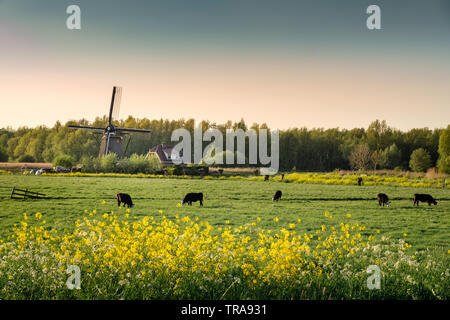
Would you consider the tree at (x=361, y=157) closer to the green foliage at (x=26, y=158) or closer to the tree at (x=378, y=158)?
the tree at (x=378, y=158)

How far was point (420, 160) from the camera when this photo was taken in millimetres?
9312

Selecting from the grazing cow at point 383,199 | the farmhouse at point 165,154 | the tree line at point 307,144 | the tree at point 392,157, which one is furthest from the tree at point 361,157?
the farmhouse at point 165,154

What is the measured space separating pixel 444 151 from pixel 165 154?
7371 mm

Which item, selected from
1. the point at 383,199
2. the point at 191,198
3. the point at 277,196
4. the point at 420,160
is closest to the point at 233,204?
the point at 191,198

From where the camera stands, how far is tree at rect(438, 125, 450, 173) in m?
8.93

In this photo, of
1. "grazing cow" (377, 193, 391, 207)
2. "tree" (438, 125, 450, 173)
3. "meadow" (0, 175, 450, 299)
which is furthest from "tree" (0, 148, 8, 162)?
"tree" (438, 125, 450, 173)

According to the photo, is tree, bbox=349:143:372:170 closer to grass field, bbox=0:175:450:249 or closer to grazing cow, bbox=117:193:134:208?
grass field, bbox=0:175:450:249

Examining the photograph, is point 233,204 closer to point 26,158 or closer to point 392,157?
point 392,157

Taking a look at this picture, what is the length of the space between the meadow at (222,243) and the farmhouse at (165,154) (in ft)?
2.02

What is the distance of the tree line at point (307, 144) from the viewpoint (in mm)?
9297
